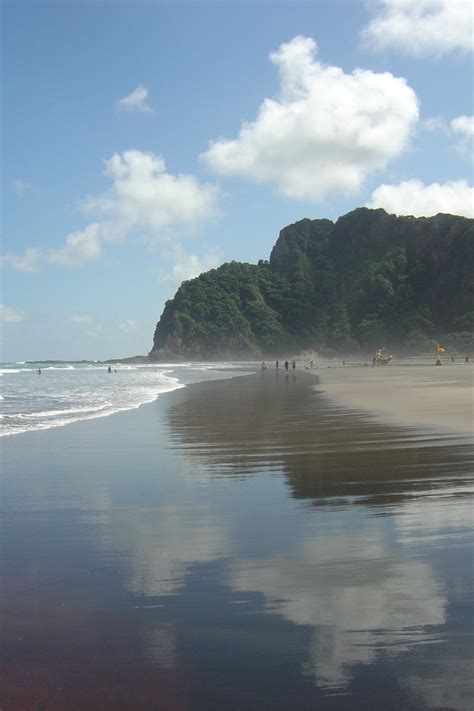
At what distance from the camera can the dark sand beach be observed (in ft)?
11.5

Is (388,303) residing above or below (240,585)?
above

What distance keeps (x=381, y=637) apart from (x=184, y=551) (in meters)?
2.52

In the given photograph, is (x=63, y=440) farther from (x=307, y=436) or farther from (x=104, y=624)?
(x=104, y=624)

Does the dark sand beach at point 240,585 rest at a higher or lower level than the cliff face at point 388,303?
lower

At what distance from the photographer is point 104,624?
4.32 m

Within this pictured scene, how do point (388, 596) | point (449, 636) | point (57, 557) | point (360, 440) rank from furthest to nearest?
point (360, 440) → point (57, 557) → point (388, 596) → point (449, 636)

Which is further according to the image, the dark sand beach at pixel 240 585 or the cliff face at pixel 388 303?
the cliff face at pixel 388 303

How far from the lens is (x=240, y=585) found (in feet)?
16.4

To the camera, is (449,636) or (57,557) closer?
(449,636)

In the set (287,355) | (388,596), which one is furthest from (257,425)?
(287,355)

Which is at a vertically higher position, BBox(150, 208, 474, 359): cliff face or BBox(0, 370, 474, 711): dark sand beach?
BBox(150, 208, 474, 359): cliff face

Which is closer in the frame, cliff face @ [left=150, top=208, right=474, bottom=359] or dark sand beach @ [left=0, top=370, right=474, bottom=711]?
dark sand beach @ [left=0, top=370, right=474, bottom=711]

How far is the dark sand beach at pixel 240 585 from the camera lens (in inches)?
138

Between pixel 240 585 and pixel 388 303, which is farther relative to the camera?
pixel 388 303
